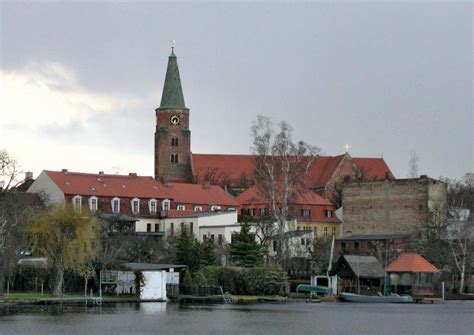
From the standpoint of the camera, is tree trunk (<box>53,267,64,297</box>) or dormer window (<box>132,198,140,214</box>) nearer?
tree trunk (<box>53,267,64,297</box>)

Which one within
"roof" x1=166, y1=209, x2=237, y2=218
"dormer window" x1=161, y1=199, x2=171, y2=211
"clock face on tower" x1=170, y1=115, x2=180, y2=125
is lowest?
"roof" x1=166, y1=209, x2=237, y2=218

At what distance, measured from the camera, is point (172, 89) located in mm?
145500

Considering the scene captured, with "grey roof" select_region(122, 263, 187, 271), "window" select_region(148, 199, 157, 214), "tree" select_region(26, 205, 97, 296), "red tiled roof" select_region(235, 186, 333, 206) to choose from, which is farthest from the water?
"window" select_region(148, 199, 157, 214)

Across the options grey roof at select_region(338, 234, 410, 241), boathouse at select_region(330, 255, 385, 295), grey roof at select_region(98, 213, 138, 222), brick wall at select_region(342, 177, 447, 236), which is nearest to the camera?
A: boathouse at select_region(330, 255, 385, 295)

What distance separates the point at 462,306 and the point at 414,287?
9.56 metres

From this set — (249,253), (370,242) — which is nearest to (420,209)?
(370,242)

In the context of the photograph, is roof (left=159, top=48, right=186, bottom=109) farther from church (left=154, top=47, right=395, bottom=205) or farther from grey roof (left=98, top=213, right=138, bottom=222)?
grey roof (left=98, top=213, right=138, bottom=222)

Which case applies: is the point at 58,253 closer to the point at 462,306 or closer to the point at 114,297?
the point at 114,297

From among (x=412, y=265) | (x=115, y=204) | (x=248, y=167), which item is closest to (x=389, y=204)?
(x=412, y=265)

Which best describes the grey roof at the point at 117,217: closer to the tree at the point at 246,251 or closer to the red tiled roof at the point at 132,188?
the red tiled roof at the point at 132,188

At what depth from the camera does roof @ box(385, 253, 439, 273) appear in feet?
308

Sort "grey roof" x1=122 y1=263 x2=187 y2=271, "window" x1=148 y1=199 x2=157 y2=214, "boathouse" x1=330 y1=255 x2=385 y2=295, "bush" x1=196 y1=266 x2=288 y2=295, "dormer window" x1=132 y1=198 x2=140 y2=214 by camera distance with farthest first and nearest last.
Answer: "window" x1=148 y1=199 x2=157 y2=214
"dormer window" x1=132 y1=198 x2=140 y2=214
"boathouse" x1=330 y1=255 x2=385 y2=295
"bush" x1=196 y1=266 x2=288 y2=295
"grey roof" x1=122 y1=263 x2=187 y2=271

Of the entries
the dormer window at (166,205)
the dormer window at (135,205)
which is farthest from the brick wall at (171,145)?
the dormer window at (135,205)

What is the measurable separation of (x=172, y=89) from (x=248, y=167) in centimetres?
1406
